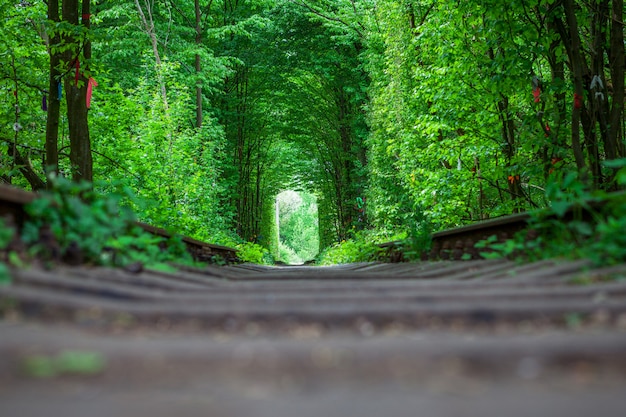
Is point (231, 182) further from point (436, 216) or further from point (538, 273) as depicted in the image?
point (538, 273)

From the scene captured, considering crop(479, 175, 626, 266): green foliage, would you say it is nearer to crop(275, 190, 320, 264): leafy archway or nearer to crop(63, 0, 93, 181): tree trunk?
crop(63, 0, 93, 181): tree trunk

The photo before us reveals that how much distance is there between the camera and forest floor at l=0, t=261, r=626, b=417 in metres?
1.45

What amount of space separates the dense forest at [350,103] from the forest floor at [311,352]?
1828mm

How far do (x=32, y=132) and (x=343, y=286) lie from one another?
1414cm

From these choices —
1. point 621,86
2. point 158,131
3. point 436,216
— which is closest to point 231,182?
point 158,131

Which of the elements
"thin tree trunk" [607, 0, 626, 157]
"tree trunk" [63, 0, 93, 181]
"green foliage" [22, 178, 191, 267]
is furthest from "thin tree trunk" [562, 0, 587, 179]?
"tree trunk" [63, 0, 93, 181]

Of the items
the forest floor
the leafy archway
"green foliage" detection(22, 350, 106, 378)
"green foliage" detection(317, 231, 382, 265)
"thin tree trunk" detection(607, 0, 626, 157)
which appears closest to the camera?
the forest floor

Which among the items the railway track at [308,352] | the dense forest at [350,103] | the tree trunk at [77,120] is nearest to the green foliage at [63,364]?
the railway track at [308,352]

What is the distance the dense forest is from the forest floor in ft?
6.00

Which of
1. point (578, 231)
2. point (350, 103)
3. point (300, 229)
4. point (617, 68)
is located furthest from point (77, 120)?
point (300, 229)

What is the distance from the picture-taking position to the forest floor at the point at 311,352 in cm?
145

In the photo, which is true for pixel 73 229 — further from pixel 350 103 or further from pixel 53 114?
pixel 350 103

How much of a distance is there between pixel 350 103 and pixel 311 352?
28.2 metres

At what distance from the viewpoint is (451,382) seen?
1568mm
